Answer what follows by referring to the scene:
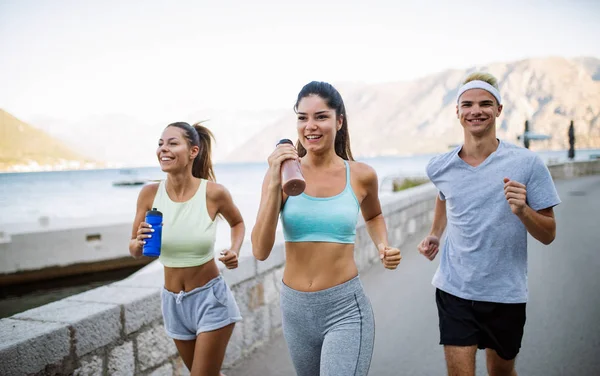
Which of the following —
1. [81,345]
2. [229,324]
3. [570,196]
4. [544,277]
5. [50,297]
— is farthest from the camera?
[570,196]

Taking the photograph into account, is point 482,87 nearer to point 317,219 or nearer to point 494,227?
point 494,227

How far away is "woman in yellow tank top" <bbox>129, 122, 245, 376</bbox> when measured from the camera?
2730 millimetres

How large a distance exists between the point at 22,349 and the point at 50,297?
1616cm

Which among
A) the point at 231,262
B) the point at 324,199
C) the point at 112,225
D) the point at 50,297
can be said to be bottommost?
the point at 50,297

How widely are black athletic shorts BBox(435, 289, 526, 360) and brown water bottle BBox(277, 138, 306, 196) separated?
1.37 m

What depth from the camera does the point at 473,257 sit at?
8.69ft

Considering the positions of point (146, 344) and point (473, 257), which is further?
point (146, 344)

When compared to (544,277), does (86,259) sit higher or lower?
lower

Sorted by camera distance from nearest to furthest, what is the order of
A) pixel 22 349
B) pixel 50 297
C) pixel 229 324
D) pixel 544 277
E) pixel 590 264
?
pixel 22 349 < pixel 229 324 < pixel 544 277 < pixel 590 264 < pixel 50 297

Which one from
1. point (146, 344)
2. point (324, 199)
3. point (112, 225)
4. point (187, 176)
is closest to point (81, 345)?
point (146, 344)

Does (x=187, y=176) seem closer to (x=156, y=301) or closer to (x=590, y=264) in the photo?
(x=156, y=301)

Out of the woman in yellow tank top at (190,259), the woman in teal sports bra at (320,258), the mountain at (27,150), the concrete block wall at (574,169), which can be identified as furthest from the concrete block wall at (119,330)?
the mountain at (27,150)

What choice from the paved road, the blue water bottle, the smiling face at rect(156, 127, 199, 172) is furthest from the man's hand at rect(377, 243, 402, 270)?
the paved road

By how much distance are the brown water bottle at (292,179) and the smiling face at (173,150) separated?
1140 millimetres
